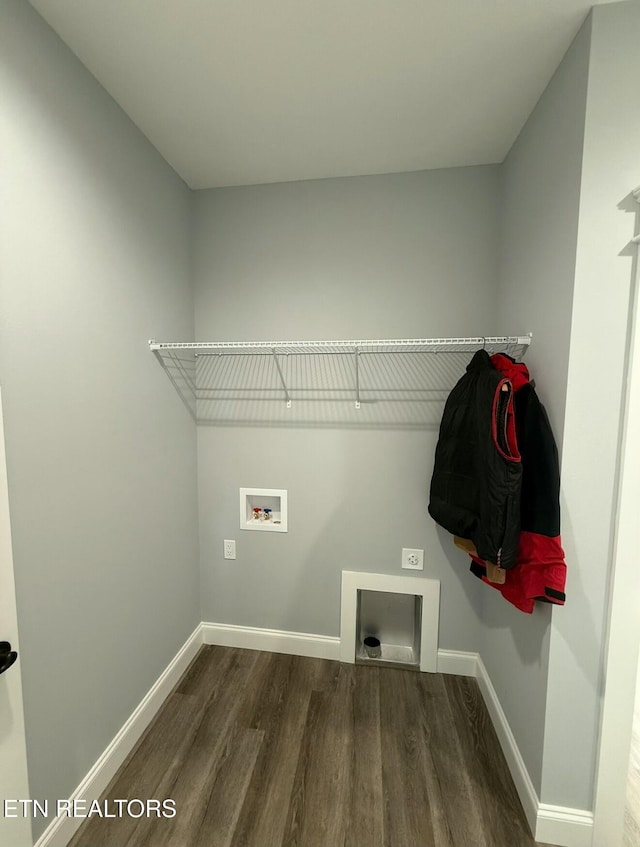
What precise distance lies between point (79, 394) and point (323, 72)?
1384 mm

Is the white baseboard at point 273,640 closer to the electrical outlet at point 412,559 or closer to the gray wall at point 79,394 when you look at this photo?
the gray wall at point 79,394

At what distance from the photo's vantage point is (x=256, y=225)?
1.95 meters

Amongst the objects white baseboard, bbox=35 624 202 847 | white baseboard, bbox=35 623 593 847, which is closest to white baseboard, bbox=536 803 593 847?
white baseboard, bbox=35 623 593 847

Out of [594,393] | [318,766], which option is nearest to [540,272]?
[594,393]

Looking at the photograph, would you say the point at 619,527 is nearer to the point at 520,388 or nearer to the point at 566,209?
the point at 520,388

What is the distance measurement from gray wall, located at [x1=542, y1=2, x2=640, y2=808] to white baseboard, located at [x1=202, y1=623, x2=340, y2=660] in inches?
43.6

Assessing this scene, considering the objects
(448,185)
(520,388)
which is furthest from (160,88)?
(520,388)

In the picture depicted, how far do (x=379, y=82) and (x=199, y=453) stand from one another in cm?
183

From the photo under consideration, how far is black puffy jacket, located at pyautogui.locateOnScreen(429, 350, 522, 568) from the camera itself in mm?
1229

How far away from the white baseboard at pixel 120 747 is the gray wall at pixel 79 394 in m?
0.05

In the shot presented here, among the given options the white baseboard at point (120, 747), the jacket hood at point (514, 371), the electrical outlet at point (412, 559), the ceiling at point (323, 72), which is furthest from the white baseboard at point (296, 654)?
the ceiling at point (323, 72)

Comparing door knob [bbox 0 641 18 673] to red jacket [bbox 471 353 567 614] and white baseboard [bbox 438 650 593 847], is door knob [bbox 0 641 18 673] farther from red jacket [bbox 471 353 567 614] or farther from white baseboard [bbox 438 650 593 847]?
white baseboard [bbox 438 650 593 847]

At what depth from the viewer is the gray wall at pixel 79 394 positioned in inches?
41.2

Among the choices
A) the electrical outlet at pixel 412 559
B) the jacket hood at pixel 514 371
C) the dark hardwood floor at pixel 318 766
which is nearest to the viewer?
→ the dark hardwood floor at pixel 318 766
